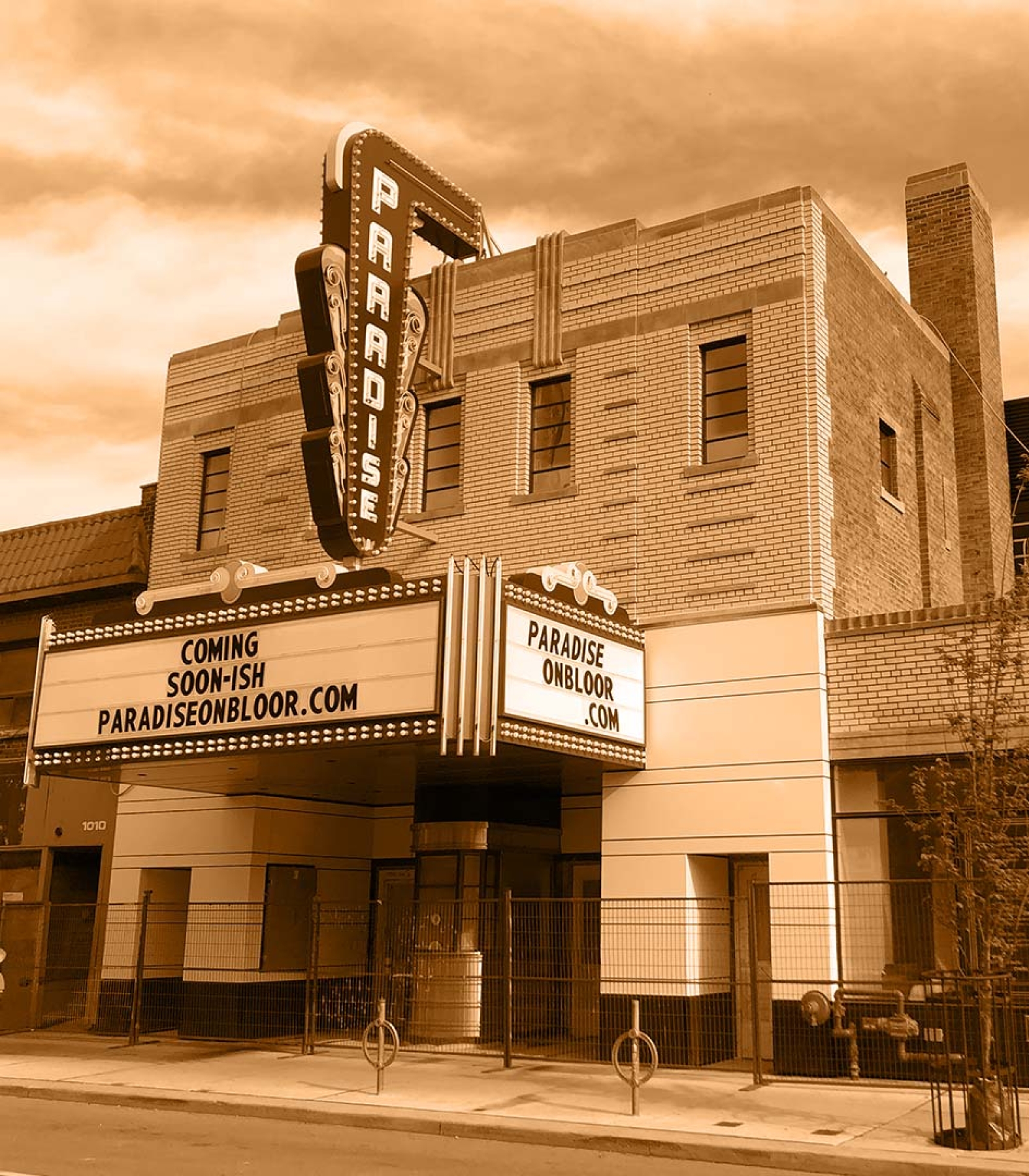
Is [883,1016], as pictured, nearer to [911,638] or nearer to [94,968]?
[911,638]

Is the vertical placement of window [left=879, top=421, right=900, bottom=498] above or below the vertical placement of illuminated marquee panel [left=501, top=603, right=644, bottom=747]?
above

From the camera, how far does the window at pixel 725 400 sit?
17.3 m

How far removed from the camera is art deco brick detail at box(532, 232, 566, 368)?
18.8 meters

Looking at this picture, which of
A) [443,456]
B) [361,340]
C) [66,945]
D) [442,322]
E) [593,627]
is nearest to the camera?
[593,627]

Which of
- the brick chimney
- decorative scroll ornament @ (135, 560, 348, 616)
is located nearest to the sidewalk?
decorative scroll ornament @ (135, 560, 348, 616)

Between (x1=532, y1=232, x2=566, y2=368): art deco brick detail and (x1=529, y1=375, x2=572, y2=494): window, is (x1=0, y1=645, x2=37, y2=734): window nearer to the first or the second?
(x1=529, y1=375, x2=572, y2=494): window

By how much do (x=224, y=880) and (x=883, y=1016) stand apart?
10057 millimetres

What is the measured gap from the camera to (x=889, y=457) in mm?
19312

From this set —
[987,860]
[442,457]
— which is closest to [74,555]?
[442,457]

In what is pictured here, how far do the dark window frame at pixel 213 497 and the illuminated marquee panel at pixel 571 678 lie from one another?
28.1ft

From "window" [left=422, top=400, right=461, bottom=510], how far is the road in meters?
9.38

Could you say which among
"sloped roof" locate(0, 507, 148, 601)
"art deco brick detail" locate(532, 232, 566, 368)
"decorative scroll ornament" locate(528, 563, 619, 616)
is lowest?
"decorative scroll ornament" locate(528, 563, 619, 616)

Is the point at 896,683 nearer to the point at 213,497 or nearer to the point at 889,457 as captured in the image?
the point at 889,457

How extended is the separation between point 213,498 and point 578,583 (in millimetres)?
8984
